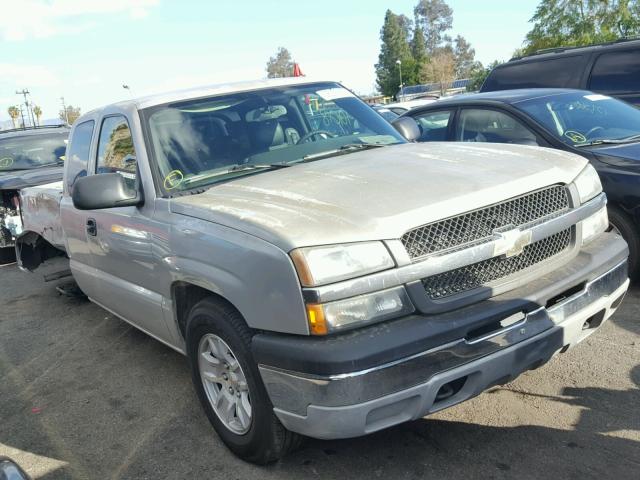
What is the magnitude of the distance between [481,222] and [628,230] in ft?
7.98

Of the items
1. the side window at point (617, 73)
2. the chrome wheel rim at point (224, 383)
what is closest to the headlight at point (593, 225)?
the chrome wheel rim at point (224, 383)

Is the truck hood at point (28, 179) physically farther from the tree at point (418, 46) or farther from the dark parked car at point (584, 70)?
the tree at point (418, 46)

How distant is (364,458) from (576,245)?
1.54m

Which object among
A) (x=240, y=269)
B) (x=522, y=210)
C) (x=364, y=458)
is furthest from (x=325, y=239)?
(x=364, y=458)

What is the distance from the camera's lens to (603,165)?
4.91 meters

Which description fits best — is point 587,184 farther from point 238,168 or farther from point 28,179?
point 28,179

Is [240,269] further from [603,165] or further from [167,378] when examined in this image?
[603,165]

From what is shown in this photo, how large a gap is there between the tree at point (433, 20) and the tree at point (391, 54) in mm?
6829

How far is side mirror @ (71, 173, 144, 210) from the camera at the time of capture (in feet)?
11.7

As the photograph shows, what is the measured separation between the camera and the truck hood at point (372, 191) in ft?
8.84

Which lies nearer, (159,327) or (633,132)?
(159,327)

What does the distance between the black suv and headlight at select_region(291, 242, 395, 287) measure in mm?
6173

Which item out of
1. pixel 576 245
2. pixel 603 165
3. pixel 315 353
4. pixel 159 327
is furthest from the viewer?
pixel 603 165

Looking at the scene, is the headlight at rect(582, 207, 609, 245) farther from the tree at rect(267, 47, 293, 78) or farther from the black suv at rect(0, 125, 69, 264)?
the tree at rect(267, 47, 293, 78)
